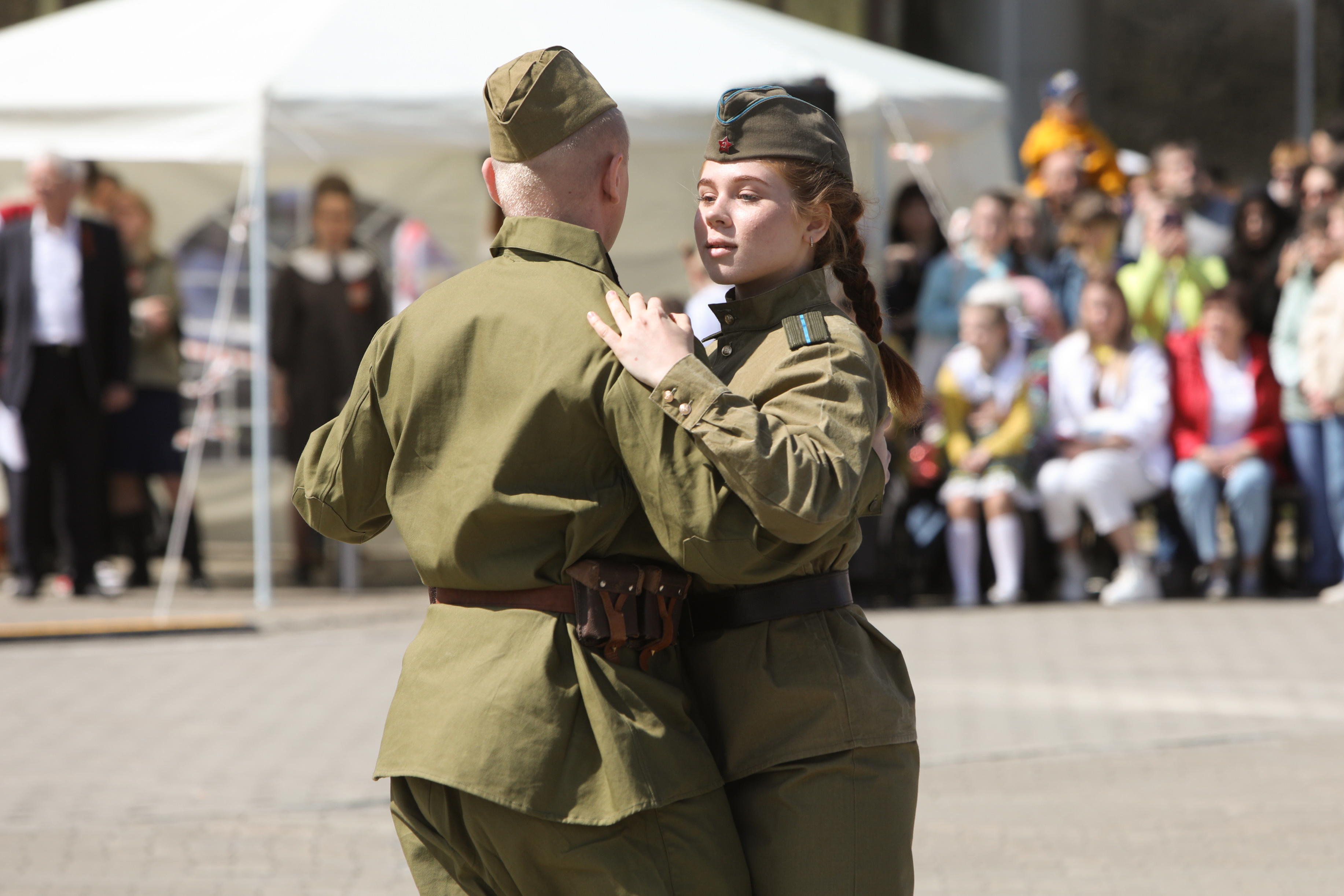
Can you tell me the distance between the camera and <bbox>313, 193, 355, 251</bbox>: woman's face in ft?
32.7

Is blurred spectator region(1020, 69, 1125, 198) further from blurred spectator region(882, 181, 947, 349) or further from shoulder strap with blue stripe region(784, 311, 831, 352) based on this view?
shoulder strap with blue stripe region(784, 311, 831, 352)

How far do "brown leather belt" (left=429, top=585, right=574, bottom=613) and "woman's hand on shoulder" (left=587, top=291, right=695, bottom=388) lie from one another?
11.3 inches

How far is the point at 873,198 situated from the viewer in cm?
275

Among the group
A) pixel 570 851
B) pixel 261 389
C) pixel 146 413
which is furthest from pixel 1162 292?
pixel 570 851

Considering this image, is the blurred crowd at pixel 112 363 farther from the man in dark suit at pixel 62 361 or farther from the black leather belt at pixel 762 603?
the black leather belt at pixel 762 603

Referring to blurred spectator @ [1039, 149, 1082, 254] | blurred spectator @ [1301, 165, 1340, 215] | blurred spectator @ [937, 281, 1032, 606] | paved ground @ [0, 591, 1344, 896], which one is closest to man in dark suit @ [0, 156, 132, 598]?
paved ground @ [0, 591, 1344, 896]

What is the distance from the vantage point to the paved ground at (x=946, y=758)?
4.69 meters

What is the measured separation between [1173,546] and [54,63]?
6286 mm

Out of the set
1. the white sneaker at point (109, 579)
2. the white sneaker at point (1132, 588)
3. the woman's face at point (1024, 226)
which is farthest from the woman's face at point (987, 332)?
the white sneaker at point (109, 579)

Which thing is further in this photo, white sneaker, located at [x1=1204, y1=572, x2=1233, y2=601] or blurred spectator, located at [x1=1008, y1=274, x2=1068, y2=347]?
blurred spectator, located at [x1=1008, y1=274, x2=1068, y2=347]

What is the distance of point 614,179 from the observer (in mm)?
2398

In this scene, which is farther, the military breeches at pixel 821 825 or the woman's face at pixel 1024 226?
the woman's face at pixel 1024 226

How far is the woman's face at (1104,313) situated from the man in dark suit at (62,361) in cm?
496

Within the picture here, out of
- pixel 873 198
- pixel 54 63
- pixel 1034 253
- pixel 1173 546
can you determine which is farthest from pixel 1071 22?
pixel 873 198
